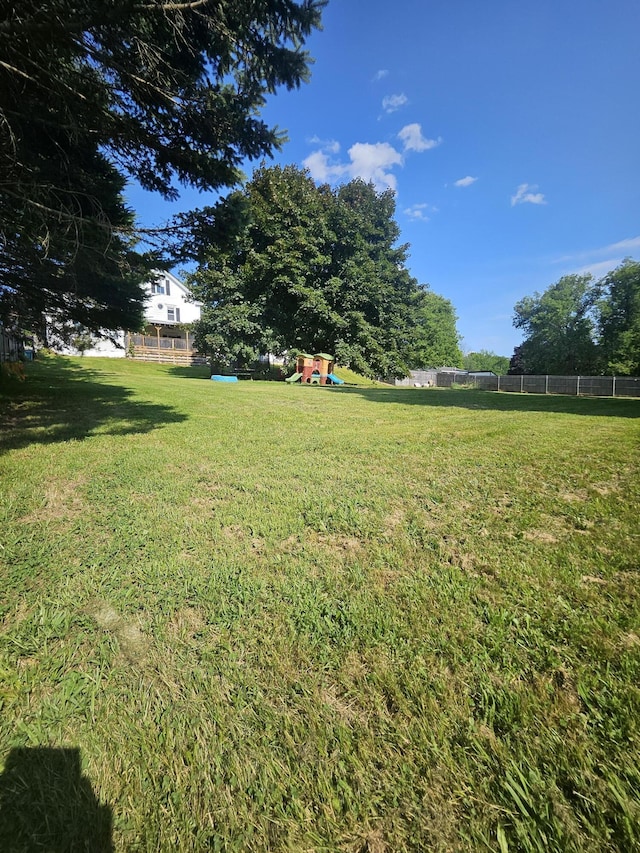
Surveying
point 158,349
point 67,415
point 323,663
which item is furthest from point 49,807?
point 158,349

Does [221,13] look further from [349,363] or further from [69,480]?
[349,363]

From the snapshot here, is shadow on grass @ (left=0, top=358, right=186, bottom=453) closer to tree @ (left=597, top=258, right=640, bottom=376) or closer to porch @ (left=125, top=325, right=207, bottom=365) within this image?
porch @ (left=125, top=325, right=207, bottom=365)

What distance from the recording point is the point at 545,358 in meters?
41.1

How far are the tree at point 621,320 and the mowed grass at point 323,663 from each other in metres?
42.5

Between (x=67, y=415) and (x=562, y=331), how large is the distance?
48.4 m

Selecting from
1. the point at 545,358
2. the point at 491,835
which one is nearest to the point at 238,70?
the point at 491,835

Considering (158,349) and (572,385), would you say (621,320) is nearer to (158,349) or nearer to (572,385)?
(572,385)

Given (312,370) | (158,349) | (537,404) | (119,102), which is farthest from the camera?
(158,349)

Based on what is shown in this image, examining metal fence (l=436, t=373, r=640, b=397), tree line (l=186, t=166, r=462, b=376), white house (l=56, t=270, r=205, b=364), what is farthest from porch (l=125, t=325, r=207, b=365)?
metal fence (l=436, t=373, r=640, b=397)

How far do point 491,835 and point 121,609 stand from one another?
2.02m

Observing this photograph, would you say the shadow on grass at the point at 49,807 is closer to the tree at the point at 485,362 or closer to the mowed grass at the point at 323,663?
the mowed grass at the point at 323,663

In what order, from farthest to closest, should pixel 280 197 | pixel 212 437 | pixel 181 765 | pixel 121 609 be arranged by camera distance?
pixel 280 197, pixel 212 437, pixel 121 609, pixel 181 765

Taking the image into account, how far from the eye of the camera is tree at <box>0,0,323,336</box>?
4035 mm

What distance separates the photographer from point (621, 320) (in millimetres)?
36688
